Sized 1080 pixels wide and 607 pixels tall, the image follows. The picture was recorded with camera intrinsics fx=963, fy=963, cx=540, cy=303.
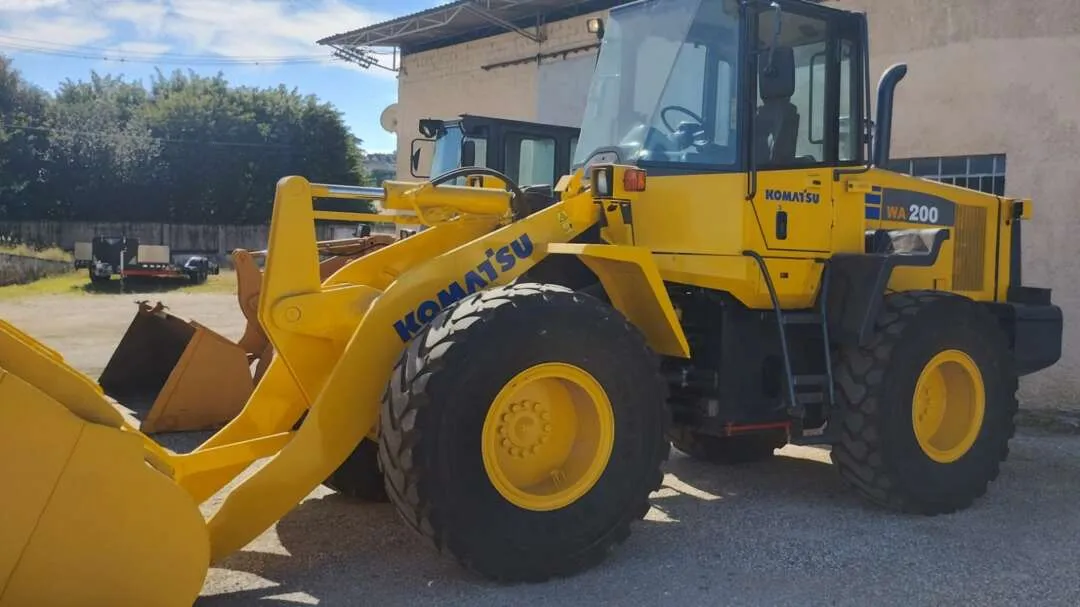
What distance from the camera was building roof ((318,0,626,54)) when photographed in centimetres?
1672

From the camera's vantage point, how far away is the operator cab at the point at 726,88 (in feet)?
16.5

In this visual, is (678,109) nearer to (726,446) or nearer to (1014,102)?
(726,446)

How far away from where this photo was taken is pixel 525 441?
4152 mm

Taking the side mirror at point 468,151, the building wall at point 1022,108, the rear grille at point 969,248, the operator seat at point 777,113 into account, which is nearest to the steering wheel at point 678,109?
the operator seat at point 777,113

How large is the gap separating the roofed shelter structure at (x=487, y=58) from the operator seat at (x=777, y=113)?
9593mm

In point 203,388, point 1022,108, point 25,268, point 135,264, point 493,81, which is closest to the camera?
point 203,388

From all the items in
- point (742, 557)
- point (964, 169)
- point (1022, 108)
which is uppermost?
point (1022, 108)

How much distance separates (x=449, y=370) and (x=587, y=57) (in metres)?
12.8

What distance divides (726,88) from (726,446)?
2678 millimetres

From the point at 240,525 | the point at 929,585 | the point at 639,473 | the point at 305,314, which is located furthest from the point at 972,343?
the point at 240,525

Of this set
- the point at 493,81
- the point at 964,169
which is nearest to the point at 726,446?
the point at 964,169

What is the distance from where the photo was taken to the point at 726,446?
A: 21.9 ft

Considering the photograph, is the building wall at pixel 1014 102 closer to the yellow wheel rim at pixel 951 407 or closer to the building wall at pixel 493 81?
the yellow wheel rim at pixel 951 407

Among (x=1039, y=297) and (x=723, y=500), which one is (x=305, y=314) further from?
(x=1039, y=297)
